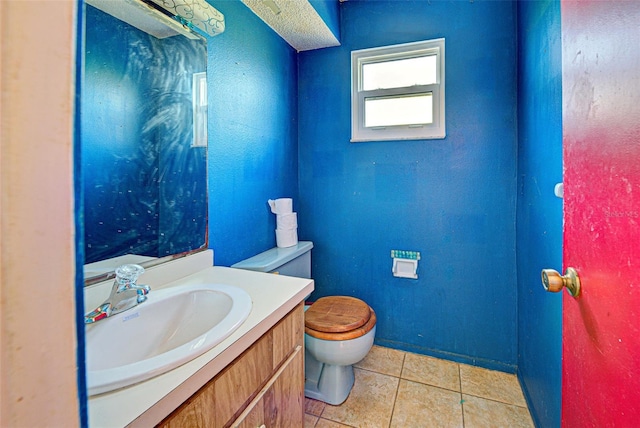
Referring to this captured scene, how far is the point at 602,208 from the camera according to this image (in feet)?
1.71

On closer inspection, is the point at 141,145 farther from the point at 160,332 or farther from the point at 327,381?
the point at 327,381

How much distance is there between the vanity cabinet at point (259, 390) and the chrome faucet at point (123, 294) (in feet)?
1.27

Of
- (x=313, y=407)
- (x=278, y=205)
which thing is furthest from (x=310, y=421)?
(x=278, y=205)

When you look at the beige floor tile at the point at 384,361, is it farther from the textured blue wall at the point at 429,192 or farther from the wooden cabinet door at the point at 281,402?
the wooden cabinet door at the point at 281,402

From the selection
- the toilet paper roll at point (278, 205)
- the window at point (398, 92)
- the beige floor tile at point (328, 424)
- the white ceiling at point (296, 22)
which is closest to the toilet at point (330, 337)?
the beige floor tile at point (328, 424)

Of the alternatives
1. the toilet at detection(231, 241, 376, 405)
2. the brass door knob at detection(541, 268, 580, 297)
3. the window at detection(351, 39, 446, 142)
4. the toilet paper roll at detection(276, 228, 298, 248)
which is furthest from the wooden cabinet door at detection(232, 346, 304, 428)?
the window at detection(351, 39, 446, 142)

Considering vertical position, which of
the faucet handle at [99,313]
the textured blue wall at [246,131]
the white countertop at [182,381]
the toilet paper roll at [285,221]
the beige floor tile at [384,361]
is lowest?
the beige floor tile at [384,361]

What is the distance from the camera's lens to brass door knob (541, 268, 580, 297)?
0.62 meters

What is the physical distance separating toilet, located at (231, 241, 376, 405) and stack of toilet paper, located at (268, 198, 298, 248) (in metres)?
0.11

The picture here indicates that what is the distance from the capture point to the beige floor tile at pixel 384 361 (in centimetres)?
178

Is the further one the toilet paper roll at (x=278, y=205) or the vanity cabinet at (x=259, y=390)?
the toilet paper roll at (x=278, y=205)

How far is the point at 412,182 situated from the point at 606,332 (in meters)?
1.43

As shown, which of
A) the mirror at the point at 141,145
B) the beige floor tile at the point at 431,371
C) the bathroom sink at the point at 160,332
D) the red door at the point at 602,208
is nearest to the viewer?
the red door at the point at 602,208

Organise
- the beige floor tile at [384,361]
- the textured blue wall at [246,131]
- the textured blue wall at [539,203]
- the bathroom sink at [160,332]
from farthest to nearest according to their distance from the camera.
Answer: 1. the beige floor tile at [384,361]
2. the textured blue wall at [246,131]
3. the textured blue wall at [539,203]
4. the bathroom sink at [160,332]
